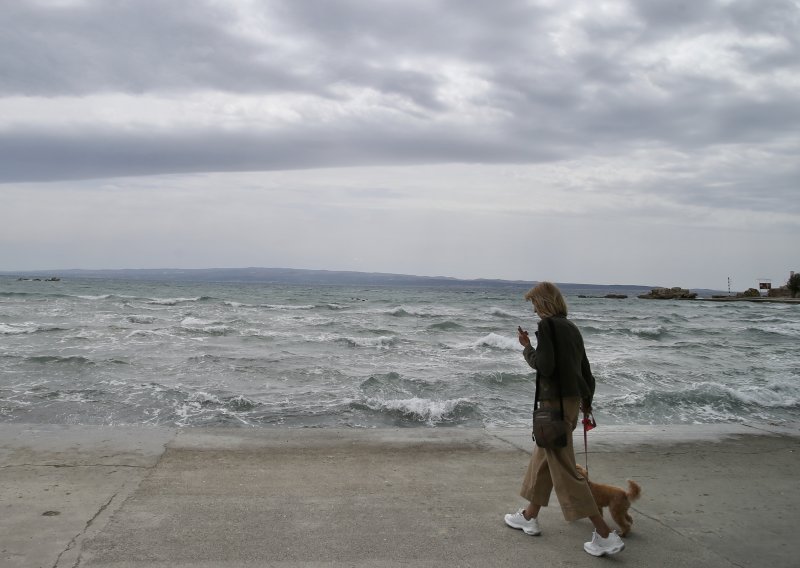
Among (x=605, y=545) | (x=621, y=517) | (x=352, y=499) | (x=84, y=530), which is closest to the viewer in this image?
(x=605, y=545)

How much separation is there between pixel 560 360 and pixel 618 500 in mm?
994

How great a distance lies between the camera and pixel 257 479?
4723 millimetres

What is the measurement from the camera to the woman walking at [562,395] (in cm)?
362

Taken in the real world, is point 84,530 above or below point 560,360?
below

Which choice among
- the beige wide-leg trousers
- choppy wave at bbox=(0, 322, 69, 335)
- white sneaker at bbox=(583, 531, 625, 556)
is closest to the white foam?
the beige wide-leg trousers

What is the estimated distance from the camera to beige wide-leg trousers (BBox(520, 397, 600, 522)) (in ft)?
12.0

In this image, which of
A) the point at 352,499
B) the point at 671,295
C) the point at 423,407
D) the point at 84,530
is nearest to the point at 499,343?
the point at 423,407

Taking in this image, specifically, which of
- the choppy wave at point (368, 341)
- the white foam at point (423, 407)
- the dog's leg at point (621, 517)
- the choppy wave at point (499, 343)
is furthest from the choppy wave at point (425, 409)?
the choppy wave at point (499, 343)

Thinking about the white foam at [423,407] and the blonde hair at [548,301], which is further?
the white foam at [423,407]

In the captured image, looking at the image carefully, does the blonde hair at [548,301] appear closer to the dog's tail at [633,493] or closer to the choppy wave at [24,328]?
the dog's tail at [633,493]

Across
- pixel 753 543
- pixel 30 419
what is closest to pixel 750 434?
pixel 753 543

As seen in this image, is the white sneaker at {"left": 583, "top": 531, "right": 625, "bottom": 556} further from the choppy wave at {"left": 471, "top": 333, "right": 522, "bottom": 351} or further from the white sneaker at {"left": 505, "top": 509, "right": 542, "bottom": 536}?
the choppy wave at {"left": 471, "top": 333, "right": 522, "bottom": 351}

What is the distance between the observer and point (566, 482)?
3.68 m

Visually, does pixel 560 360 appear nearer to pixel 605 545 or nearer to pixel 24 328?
pixel 605 545
